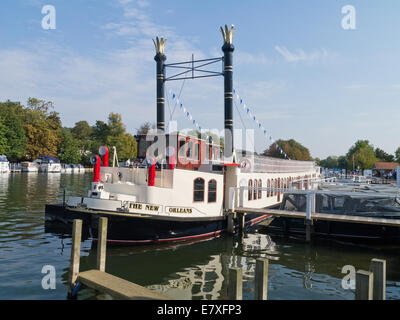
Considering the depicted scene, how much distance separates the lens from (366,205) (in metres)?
17.7

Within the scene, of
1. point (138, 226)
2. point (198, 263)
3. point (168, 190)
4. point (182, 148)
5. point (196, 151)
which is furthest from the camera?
point (196, 151)

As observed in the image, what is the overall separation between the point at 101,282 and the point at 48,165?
74695 millimetres

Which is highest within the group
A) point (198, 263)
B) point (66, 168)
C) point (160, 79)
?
point (160, 79)

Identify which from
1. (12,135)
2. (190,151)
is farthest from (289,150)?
(190,151)

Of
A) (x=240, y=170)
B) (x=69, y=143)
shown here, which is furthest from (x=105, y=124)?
(x=240, y=170)

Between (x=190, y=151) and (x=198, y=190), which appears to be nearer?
(x=198, y=190)

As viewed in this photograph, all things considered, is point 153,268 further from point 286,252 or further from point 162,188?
point 286,252

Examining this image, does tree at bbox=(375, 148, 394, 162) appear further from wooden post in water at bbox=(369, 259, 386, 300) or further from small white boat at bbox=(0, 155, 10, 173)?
wooden post in water at bbox=(369, 259, 386, 300)

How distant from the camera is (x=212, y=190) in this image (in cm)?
1611

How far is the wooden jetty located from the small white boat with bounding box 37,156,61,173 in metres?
72.6

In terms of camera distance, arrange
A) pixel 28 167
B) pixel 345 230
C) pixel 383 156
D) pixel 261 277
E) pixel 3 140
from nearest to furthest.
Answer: pixel 261 277 < pixel 345 230 < pixel 3 140 < pixel 28 167 < pixel 383 156

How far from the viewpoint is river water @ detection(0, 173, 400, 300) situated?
9.58 meters

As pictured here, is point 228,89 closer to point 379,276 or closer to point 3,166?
point 379,276
